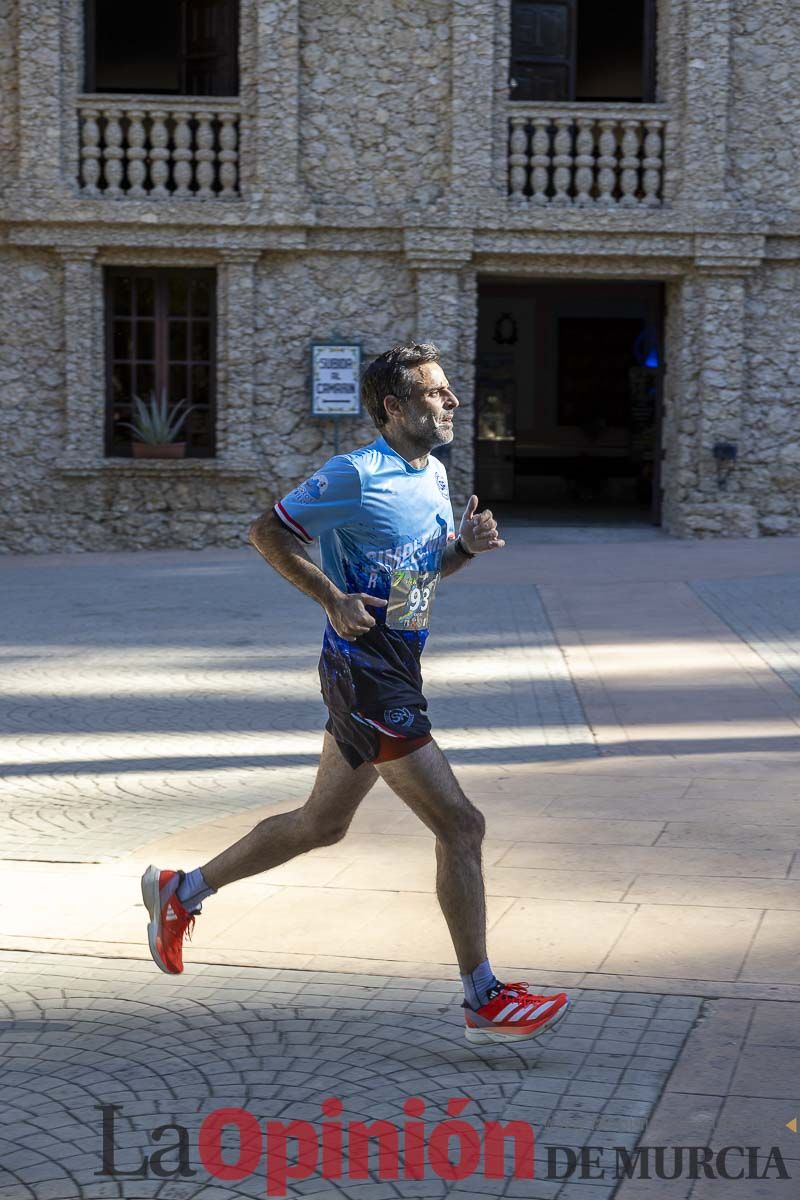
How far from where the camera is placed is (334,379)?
17.5 metres

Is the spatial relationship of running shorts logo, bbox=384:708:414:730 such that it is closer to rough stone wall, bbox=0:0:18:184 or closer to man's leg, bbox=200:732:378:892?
man's leg, bbox=200:732:378:892

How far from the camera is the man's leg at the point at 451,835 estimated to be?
3998 mm

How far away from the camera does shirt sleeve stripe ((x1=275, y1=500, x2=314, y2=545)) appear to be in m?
4.02

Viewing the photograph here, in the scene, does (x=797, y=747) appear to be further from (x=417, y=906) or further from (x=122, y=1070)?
(x=122, y=1070)

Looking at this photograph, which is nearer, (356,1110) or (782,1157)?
(782,1157)

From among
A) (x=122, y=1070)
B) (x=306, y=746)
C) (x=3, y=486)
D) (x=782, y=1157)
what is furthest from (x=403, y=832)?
(x=3, y=486)

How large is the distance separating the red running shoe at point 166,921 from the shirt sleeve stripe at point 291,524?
1105 millimetres

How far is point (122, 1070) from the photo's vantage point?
12.9ft

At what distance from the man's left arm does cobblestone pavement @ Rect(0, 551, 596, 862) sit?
233 centimetres

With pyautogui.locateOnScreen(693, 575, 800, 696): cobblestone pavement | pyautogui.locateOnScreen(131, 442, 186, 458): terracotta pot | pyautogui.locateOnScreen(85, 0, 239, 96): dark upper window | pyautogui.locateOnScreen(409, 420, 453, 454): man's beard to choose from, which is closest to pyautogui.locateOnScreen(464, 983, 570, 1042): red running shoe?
pyautogui.locateOnScreen(409, 420, 453, 454): man's beard

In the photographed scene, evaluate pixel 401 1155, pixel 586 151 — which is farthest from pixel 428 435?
pixel 586 151

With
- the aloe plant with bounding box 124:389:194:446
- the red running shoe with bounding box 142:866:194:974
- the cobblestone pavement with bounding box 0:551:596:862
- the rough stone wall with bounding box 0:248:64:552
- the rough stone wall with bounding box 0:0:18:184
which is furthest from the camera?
the aloe plant with bounding box 124:389:194:446

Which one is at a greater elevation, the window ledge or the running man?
the running man

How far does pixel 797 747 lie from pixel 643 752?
0.77 meters
